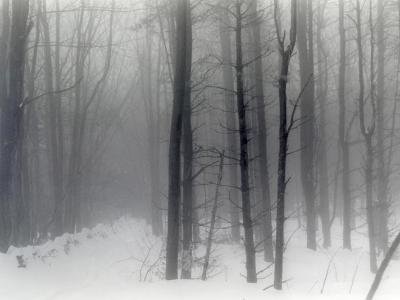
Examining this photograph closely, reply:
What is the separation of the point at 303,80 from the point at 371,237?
20.5 feet

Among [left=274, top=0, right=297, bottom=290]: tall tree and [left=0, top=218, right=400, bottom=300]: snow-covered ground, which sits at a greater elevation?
[left=274, top=0, right=297, bottom=290]: tall tree

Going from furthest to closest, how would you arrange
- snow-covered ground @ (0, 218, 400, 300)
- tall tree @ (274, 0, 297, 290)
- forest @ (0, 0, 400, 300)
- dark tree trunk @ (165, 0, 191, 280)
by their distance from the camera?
dark tree trunk @ (165, 0, 191, 280) → forest @ (0, 0, 400, 300) → tall tree @ (274, 0, 297, 290) → snow-covered ground @ (0, 218, 400, 300)

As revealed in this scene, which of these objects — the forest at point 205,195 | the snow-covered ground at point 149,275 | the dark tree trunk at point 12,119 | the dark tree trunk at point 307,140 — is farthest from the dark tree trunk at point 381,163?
the dark tree trunk at point 12,119

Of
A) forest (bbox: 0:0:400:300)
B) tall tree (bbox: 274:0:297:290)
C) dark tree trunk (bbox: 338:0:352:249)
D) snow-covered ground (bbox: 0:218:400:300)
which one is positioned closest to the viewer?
snow-covered ground (bbox: 0:218:400:300)

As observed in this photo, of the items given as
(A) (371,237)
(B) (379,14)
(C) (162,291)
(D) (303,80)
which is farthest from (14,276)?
(B) (379,14)

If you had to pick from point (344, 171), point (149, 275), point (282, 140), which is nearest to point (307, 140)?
point (344, 171)

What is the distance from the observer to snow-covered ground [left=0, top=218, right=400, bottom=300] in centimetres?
831

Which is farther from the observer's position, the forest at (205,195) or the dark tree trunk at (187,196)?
the dark tree trunk at (187,196)

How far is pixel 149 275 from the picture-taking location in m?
12.9

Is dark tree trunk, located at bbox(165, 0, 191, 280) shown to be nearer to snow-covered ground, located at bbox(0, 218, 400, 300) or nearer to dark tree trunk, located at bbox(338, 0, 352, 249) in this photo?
snow-covered ground, located at bbox(0, 218, 400, 300)

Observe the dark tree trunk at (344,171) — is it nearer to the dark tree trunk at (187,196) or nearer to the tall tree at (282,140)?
the dark tree trunk at (187,196)

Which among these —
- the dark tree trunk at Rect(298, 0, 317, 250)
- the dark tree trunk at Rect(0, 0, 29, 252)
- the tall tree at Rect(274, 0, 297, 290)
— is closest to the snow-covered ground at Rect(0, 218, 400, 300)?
the tall tree at Rect(274, 0, 297, 290)

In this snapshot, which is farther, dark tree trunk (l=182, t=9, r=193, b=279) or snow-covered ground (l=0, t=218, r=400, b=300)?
dark tree trunk (l=182, t=9, r=193, b=279)

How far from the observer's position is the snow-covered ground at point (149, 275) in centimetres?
831
